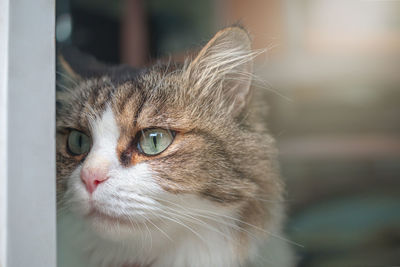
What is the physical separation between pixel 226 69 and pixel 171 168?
355 millimetres

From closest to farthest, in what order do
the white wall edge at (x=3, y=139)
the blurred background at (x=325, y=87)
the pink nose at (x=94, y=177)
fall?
the white wall edge at (x=3, y=139), the pink nose at (x=94, y=177), the blurred background at (x=325, y=87)

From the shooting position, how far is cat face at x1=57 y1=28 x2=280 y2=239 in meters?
0.95

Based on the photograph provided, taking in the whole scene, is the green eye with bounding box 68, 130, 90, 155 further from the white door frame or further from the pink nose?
the white door frame

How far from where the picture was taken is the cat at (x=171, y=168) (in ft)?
3.14

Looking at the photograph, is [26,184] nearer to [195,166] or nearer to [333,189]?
[195,166]

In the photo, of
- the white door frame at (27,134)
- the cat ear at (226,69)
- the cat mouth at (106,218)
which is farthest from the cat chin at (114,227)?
the cat ear at (226,69)

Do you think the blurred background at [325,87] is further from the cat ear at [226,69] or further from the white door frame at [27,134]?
the white door frame at [27,134]

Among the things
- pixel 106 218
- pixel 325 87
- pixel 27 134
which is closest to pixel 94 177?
pixel 106 218

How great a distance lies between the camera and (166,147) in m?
1.02

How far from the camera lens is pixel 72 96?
45.6 inches

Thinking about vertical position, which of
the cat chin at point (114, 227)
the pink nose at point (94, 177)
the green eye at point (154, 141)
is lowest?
the cat chin at point (114, 227)

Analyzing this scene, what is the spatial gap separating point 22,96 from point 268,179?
2.40 ft

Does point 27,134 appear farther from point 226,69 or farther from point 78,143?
point 226,69

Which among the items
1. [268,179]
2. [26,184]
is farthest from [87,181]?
[268,179]
